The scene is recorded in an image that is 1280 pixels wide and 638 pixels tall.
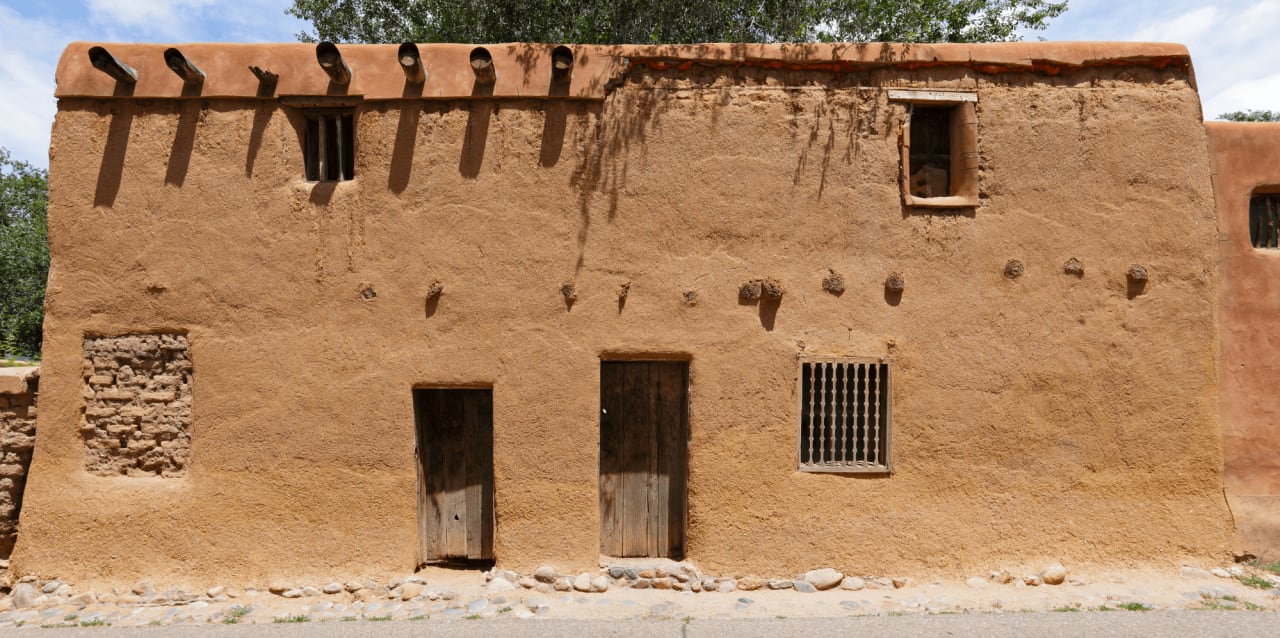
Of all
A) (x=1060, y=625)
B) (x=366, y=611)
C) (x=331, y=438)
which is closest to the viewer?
(x=1060, y=625)

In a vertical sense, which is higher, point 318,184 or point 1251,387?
point 318,184

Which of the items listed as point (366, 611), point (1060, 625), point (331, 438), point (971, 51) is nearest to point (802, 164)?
point (971, 51)

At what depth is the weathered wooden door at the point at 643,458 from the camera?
611 centimetres

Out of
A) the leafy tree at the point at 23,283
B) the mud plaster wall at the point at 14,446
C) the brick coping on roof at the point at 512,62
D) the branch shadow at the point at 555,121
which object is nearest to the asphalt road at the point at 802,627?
the mud plaster wall at the point at 14,446

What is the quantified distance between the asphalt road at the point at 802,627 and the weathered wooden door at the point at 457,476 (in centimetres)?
103

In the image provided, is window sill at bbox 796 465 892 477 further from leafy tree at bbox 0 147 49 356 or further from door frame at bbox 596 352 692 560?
leafy tree at bbox 0 147 49 356

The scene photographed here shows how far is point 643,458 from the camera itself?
6.15m

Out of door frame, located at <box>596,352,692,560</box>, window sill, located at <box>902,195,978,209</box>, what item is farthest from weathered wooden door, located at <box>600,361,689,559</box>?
window sill, located at <box>902,195,978,209</box>

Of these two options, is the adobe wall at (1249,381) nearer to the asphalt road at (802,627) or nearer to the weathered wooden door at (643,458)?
the asphalt road at (802,627)

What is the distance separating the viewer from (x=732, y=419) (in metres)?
5.86

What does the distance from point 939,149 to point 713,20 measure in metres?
6.78

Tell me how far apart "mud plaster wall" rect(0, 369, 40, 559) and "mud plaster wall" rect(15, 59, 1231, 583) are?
9.5 inches

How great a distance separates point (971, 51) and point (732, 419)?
3647mm

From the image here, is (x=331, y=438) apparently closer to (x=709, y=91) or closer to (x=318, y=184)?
(x=318, y=184)
